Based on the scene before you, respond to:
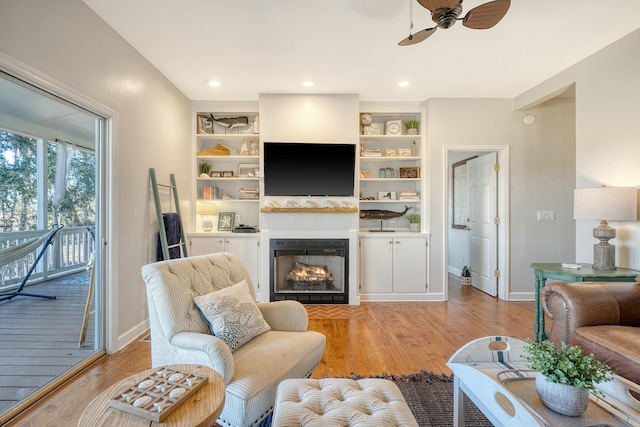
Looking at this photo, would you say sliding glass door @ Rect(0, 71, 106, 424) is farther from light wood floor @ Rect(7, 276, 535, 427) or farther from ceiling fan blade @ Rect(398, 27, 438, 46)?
ceiling fan blade @ Rect(398, 27, 438, 46)

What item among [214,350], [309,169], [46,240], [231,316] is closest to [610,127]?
[309,169]

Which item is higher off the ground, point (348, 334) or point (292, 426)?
point (292, 426)

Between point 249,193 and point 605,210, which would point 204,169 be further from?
point 605,210

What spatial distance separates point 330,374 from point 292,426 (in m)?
1.16

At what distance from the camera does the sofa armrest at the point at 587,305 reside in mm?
1877

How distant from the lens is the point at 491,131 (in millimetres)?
3967

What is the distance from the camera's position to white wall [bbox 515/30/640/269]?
2.48 meters

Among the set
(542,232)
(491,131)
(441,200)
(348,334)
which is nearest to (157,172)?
(348,334)

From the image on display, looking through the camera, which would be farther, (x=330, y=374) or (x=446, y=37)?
(x=446, y=37)

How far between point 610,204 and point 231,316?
2.89m

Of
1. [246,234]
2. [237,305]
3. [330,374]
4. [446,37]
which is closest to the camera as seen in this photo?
[237,305]

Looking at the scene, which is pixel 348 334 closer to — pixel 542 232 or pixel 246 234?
pixel 246 234


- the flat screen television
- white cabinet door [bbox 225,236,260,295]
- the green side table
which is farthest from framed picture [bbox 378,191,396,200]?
the green side table

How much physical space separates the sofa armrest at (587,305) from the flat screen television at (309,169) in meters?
2.38
